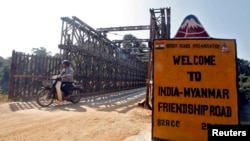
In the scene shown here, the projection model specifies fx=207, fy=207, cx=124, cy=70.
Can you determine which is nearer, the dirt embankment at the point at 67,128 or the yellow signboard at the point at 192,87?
the yellow signboard at the point at 192,87

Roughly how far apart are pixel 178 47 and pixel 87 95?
29.9 feet

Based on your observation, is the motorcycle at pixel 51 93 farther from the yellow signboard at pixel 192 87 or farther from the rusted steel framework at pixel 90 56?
the yellow signboard at pixel 192 87

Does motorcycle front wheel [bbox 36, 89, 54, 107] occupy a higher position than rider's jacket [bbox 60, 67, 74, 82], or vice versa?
rider's jacket [bbox 60, 67, 74, 82]

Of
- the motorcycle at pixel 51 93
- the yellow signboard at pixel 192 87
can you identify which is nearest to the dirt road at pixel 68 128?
the yellow signboard at pixel 192 87

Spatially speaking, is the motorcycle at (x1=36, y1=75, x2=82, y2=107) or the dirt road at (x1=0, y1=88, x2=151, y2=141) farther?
the motorcycle at (x1=36, y1=75, x2=82, y2=107)

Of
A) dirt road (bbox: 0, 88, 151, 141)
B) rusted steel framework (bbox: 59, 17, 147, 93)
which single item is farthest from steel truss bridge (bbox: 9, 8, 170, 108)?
dirt road (bbox: 0, 88, 151, 141)

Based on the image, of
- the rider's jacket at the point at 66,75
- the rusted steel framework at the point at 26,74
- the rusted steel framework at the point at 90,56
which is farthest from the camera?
the rusted steel framework at the point at 90,56

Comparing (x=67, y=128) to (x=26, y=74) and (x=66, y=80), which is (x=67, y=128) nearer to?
(x=66, y=80)

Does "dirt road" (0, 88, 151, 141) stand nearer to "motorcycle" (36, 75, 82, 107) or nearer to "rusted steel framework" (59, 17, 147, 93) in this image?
"motorcycle" (36, 75, 82, 107)

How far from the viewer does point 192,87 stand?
329 centimetres

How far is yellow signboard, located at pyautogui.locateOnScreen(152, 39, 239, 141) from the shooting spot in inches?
124

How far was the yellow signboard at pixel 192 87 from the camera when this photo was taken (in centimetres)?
316

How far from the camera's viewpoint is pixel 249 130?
2.73 m

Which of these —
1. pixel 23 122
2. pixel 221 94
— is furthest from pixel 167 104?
pixel 23 122
